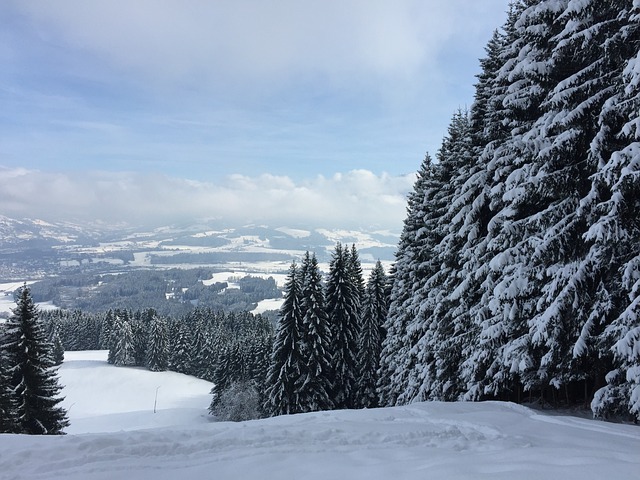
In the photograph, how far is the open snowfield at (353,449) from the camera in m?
5.64

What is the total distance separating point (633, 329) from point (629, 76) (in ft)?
17.4

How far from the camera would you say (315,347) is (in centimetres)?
2984

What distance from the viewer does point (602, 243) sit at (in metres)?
9.23

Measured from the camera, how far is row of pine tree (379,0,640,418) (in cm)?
884

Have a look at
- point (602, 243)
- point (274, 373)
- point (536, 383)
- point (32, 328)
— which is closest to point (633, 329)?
point (602, 243)

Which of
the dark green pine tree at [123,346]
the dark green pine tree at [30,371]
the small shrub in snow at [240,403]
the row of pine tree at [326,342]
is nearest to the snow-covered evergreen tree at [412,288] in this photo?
the row of pine tree at [326,342]

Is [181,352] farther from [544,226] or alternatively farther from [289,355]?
[544,226]

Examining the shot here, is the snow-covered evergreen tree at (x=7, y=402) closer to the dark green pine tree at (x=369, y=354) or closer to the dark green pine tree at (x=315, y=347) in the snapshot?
the dark green pine tree at (x=315, y=347)

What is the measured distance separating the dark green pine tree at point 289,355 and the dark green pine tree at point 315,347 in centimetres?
47

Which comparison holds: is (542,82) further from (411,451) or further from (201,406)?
(201,406)

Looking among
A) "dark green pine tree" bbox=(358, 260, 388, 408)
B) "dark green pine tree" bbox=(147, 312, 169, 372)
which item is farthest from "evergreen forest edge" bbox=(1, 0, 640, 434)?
"dark green pine tree" bbox=(147, 312, 169, 372)

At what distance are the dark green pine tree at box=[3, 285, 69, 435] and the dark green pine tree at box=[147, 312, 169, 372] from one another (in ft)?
210

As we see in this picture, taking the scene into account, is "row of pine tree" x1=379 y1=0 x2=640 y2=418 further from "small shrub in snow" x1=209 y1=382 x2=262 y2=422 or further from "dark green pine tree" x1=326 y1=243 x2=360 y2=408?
"small shrub in snow" x1=209 y1=382 x2=262 y2=422

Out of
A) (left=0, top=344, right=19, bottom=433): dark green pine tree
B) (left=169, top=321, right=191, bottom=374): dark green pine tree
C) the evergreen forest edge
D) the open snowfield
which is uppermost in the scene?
the evergreen forest edge
